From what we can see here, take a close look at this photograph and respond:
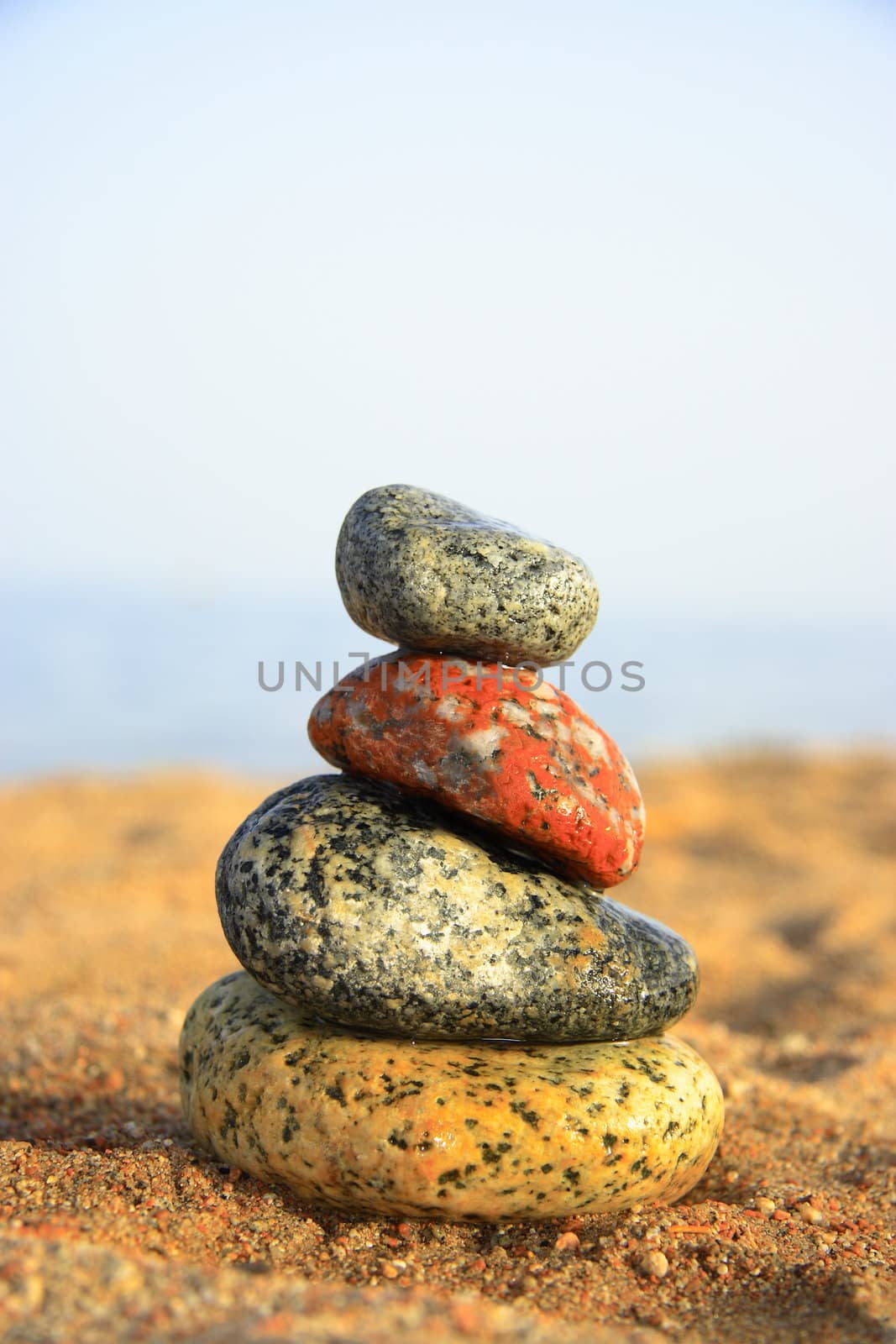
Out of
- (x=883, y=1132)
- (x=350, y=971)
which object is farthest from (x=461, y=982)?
(x=883, y=1132)

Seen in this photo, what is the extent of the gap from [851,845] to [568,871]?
9.48 meters

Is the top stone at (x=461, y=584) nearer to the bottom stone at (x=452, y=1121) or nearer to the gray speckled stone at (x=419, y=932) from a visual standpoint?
the gray speckled stone at (x=419, y=932)

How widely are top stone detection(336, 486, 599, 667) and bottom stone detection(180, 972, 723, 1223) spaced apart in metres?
1.54

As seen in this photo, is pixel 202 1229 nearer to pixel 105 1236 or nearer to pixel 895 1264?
pixel 105 1236

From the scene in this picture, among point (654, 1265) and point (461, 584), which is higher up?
point (461, 584)

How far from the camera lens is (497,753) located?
4.18 metres

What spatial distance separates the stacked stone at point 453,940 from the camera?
3.91 m

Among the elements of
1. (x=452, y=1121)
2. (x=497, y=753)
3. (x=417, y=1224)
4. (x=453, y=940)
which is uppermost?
(x=497, y=753)

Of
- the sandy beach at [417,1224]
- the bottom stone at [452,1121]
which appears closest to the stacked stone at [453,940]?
the bottom stone at [452,1121]

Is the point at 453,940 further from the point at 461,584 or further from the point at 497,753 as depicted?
the point at 461,584

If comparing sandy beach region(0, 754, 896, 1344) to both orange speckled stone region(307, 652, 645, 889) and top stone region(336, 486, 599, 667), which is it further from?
top stone region(336, 486, 599, 667)

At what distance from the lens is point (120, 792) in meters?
14.8

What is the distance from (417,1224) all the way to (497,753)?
1678mm

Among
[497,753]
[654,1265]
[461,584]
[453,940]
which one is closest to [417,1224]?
[654,1265]
